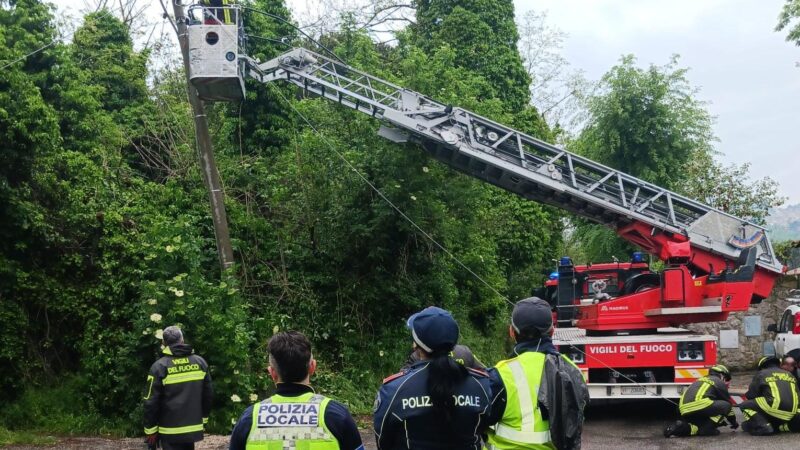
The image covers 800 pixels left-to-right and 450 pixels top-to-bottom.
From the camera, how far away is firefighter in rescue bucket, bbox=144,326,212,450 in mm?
7340

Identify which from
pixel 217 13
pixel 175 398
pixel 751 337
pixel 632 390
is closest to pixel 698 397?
pixel 632 390

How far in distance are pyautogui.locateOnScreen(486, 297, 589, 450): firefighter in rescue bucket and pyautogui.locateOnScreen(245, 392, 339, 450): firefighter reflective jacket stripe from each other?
1.15 m

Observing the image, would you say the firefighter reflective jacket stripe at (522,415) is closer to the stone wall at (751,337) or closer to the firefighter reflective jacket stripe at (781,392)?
the firefighter reflective jacket stripe at (781,392)

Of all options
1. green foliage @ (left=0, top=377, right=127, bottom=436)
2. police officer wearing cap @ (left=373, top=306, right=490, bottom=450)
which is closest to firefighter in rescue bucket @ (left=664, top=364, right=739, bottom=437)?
police officer wearing cap @ (left=373, top=306, right=490, bottom=450)

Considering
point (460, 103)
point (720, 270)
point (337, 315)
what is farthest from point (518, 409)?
point (460, 103)

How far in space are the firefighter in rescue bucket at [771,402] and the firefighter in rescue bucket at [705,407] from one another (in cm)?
30

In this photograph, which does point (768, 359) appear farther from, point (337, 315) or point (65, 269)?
point (65, 269)

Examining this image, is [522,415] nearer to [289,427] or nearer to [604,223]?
[289,427]

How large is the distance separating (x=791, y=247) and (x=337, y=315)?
46.0 feet

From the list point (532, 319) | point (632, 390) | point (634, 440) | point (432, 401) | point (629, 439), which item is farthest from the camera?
point (632, 390)

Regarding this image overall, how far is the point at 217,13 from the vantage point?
12312mm

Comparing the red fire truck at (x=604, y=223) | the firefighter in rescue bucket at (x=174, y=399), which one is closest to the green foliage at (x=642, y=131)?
the red fire truck at (x=604, y=223)

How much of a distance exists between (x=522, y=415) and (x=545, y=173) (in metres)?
9.23

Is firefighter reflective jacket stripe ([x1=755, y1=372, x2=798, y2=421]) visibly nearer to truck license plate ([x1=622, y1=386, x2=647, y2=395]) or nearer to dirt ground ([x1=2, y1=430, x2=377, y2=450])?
truck license plate ([x1=622, y1=386, x2=647, y2=395])
